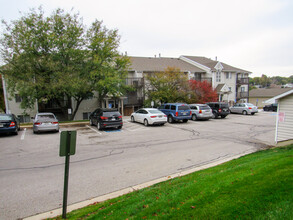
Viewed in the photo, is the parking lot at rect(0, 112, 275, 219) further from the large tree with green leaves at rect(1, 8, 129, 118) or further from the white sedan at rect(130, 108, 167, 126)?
the large tree with green leaves at rect(1, 8, 129, 118)

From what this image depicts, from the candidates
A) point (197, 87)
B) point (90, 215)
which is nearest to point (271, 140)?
point (90, 215)

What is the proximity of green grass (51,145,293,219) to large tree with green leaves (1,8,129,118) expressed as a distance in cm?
1550

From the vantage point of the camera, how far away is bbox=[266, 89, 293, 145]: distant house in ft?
32.6

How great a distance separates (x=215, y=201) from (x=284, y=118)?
Answer: 950 cm

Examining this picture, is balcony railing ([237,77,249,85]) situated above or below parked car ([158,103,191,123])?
above

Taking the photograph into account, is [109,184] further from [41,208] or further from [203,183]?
[203,183]

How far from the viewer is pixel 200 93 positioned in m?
25.9

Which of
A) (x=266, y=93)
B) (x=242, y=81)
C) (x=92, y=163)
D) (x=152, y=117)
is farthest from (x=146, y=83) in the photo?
(x=266, y=93)

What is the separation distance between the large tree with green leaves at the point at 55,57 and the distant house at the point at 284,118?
14.5 metres

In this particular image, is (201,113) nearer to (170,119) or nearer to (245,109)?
(170,119)

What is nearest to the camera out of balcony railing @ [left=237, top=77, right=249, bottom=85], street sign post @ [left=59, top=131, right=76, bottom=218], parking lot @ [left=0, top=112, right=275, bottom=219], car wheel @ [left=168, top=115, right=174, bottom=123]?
street sign post @ [left=59, top=131, right=76, bottom=218]

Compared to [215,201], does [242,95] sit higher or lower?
higher

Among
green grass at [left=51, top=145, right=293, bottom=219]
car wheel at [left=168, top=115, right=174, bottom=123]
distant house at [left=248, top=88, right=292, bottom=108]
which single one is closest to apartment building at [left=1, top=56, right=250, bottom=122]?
distant house at [left=248, top=88, right=292, bottom=108]

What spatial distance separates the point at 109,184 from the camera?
5.60 metres
